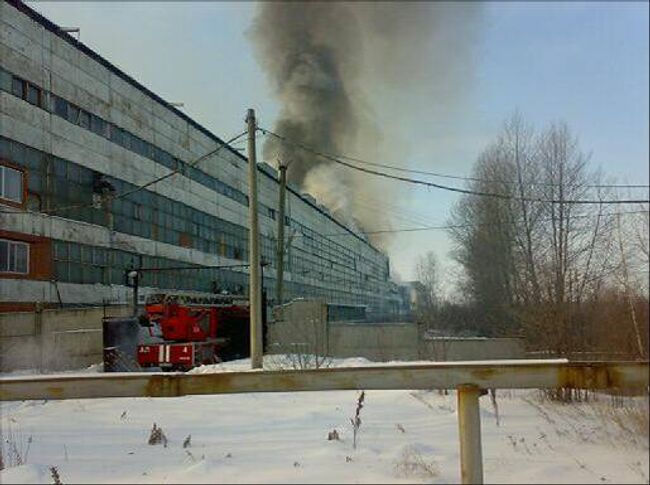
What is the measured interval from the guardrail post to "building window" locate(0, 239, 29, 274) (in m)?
20.7

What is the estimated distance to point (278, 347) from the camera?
23.7 metres

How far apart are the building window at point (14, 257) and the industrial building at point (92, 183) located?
4cm

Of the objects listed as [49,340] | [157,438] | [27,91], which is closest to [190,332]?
[49,340]

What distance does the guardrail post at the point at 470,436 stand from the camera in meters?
3.39

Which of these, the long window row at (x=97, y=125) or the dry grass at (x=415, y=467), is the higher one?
the long window row at (x=97, y=125)

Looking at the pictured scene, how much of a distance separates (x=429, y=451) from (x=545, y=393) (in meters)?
1.28

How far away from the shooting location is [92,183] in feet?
86.6

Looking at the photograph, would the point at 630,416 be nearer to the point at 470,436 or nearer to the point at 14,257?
the point at 470,436

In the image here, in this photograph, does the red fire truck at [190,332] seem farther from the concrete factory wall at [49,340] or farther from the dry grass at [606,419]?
the dry grass at [606,419]

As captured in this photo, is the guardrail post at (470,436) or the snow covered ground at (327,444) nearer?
the guardrail post at (470,436)

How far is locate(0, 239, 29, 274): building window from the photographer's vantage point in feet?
68.1

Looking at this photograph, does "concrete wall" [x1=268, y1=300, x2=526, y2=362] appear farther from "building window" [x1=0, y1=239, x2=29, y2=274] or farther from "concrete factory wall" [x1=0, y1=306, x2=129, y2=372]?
"building window" [x1=0, y1=239, x2=29, y2=274]

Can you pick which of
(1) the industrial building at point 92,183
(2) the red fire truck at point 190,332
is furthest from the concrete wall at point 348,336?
(1) the industrial building at point 92,183

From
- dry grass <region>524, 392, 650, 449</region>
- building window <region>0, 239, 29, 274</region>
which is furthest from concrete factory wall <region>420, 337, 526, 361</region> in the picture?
dry grass <region>524, 392, 650, 449</region>
